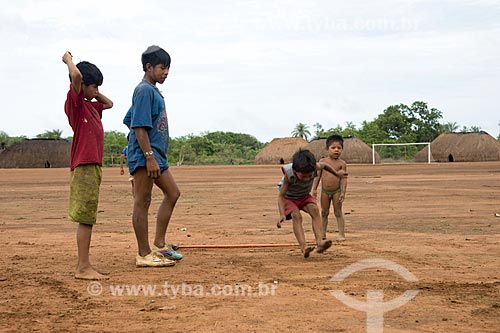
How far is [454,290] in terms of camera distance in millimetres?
5223

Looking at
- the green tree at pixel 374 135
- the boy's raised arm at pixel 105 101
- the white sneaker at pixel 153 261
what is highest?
the green tree at pixel 374 135

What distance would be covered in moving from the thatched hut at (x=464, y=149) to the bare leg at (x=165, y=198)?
59791 mm

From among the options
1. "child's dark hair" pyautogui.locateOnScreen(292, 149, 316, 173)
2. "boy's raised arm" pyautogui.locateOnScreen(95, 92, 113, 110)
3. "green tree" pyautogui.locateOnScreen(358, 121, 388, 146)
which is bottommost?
"child's dark hair" pyautogui.locateOnScreen(292, 149, 316, 173)

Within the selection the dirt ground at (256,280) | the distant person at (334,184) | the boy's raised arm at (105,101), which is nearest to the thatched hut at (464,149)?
the dirt ground at (256,280)

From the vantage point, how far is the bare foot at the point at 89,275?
19.2 ft

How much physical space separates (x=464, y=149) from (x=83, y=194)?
61.6 meters

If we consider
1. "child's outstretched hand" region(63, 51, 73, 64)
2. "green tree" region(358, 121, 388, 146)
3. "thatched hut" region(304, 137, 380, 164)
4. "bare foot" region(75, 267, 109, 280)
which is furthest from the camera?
"green tree" region(358, 121, 388, 146)

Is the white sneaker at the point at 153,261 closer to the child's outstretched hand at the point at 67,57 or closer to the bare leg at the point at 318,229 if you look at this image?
the bare leg at the point at 318,229

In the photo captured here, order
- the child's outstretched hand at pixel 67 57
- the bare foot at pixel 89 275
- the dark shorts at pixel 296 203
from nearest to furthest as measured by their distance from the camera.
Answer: the bare foot at pixel 89 275 < the child's outstretched hand at pixel 67 57 < the dark shorts at pixel 296 203

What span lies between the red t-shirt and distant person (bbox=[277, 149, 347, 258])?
201 cm

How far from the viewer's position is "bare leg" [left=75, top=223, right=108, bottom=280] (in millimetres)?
5902

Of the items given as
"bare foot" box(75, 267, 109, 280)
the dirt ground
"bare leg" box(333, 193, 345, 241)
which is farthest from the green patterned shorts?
"bare leg" box(333, 193, 345, 241)

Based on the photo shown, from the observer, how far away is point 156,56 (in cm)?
670

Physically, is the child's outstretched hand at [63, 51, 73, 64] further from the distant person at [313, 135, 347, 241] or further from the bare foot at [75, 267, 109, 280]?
the distant person at [313, 135, 347, 241]
